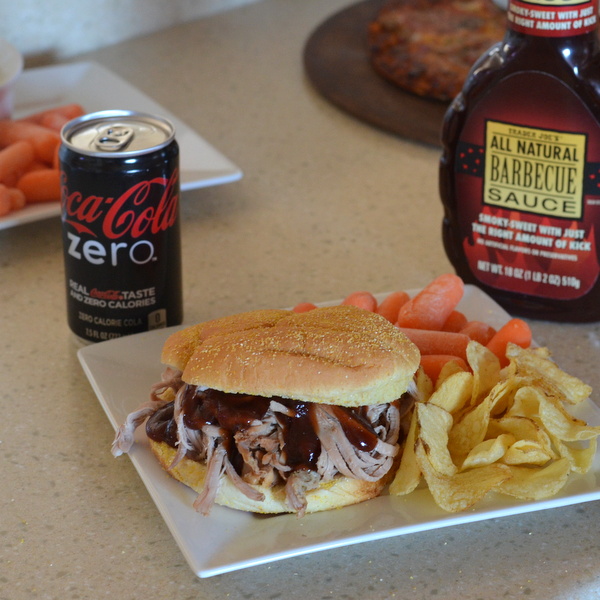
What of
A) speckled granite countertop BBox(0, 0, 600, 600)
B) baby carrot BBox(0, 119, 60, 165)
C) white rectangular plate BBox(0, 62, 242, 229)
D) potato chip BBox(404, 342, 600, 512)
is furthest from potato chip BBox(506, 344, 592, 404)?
baby carrot BBox(0, 119, 60, 165)

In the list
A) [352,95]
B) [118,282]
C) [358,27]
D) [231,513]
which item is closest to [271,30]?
[358,27]

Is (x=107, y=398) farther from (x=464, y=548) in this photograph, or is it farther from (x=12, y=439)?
(x=464, y=548)

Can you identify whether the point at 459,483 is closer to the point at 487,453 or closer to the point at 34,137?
the point at 487,453

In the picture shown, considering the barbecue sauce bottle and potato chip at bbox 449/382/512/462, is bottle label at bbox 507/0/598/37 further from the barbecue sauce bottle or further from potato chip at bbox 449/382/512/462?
potato chip at bbox 449/382/512/462

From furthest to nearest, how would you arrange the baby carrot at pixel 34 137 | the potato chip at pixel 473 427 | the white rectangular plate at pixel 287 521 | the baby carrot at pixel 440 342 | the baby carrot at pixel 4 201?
the baby carrot at pixel 34 137
the baby carrot at pixel 4 201
the baby carrot at pixel 440 342
the potato chip at pixel 473 427
the white rectangular plate at pixel 287 521

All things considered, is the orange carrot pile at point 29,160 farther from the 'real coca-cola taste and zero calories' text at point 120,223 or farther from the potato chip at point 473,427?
the potato chip at point 473,427

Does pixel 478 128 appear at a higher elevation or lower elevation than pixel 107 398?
higher

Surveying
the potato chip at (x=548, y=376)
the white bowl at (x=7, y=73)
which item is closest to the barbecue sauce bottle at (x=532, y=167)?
the potato chip at (x=548, y=376)
